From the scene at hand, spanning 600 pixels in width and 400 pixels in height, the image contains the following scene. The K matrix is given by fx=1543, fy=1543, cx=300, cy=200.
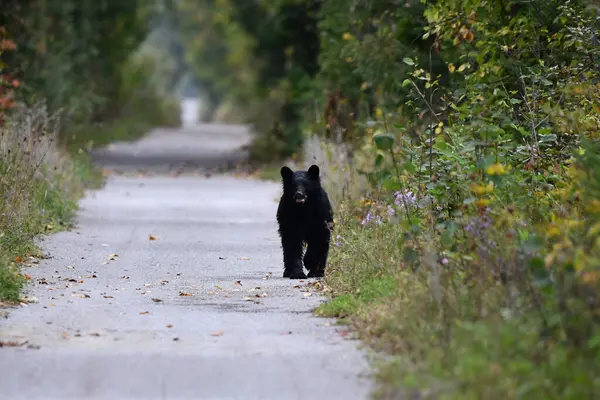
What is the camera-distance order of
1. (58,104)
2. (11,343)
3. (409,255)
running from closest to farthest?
1. (11,343)
2. (409,255)
3. (58,104)

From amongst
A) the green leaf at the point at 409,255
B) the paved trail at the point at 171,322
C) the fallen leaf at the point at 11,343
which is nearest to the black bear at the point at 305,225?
the paved trail at the point at 171,322

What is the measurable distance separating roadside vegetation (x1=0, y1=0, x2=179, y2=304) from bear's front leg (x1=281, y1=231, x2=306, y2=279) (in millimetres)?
2621

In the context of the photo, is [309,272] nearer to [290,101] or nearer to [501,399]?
[501,399]

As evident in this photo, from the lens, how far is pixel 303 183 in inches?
610

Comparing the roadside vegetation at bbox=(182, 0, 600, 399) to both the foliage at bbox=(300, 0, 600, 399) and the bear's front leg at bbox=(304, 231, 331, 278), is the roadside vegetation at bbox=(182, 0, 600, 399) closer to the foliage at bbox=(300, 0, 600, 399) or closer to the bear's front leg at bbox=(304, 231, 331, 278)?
the foliage at bbox=(300, 0, 600, 399)

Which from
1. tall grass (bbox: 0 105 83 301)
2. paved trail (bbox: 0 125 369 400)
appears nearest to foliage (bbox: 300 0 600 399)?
paved trail (bbox: 0 125 369 400)

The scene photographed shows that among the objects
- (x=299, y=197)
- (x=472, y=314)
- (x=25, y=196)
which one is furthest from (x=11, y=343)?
(x=25, y=196)

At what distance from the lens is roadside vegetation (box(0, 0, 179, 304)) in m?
17.2

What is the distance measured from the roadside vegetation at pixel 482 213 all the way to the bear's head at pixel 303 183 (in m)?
0.59

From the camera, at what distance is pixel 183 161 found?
42.4 metres

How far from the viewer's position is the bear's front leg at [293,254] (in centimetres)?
1555

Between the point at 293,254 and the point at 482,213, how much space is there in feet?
14.0

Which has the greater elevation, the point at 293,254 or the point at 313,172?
the point at 313,172

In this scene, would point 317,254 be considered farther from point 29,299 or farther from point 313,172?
point 29,299
